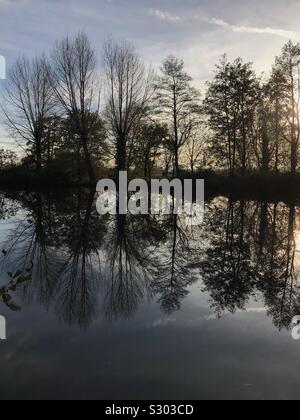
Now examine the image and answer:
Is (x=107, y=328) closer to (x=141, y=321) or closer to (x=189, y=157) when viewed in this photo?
(x=141, y=321)

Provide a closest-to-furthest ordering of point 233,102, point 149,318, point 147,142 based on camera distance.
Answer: point 149,318 → point 233,102 → point 147,142

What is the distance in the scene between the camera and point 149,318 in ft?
18.5

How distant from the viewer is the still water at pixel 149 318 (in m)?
3.87

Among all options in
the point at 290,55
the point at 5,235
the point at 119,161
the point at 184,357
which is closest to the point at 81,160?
the point at 119,161

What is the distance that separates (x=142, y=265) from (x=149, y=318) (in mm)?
2938

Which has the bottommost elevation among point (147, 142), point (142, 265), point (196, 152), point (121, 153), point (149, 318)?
point (149, 318)

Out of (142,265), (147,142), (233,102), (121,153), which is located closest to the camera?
(142,265)

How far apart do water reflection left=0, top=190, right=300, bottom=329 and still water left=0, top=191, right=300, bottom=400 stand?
0.03m

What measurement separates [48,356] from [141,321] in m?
1.40

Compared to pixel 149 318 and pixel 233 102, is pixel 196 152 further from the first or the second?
pixel 149 318

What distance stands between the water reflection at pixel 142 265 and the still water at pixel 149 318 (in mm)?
28

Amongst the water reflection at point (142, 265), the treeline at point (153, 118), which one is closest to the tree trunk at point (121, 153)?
the treeline at point (153, 118)

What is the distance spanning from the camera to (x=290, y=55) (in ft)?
99.7

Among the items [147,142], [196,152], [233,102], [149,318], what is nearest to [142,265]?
[149,318]
